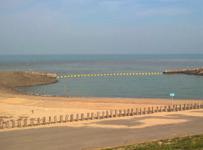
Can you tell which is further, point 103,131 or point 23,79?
point 23,79

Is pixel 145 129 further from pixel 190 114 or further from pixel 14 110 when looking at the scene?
pixel 14 110

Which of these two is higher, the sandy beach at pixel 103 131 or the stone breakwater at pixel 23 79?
the stone breakwater at pixel 23 79

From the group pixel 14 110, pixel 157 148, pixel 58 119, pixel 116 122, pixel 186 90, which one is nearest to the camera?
pixel 157 148

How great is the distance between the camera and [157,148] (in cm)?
1933

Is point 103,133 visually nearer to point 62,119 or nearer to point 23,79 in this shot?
point 62,119

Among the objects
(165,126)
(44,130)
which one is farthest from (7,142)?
(165,126)

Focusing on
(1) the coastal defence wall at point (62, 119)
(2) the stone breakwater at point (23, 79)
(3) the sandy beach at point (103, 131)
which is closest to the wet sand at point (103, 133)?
(3) the sandy beach at point (103, 131)

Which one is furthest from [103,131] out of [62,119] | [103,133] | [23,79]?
[23,79]

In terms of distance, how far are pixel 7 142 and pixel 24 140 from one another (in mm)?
907

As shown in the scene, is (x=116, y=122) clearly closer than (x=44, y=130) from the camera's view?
No

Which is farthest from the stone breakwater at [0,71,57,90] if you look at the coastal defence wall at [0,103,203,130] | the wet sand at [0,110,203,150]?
the wet sand at [0,110,203,150]

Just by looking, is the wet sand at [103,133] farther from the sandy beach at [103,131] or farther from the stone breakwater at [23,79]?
the stone breakwater at [23,79]

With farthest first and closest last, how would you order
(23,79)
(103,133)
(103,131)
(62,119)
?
1. (23,79)
2. (62,119)
3. (103,131)
4. (103,133)

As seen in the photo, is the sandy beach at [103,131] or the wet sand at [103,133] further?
the sandy beach at [103,131]
